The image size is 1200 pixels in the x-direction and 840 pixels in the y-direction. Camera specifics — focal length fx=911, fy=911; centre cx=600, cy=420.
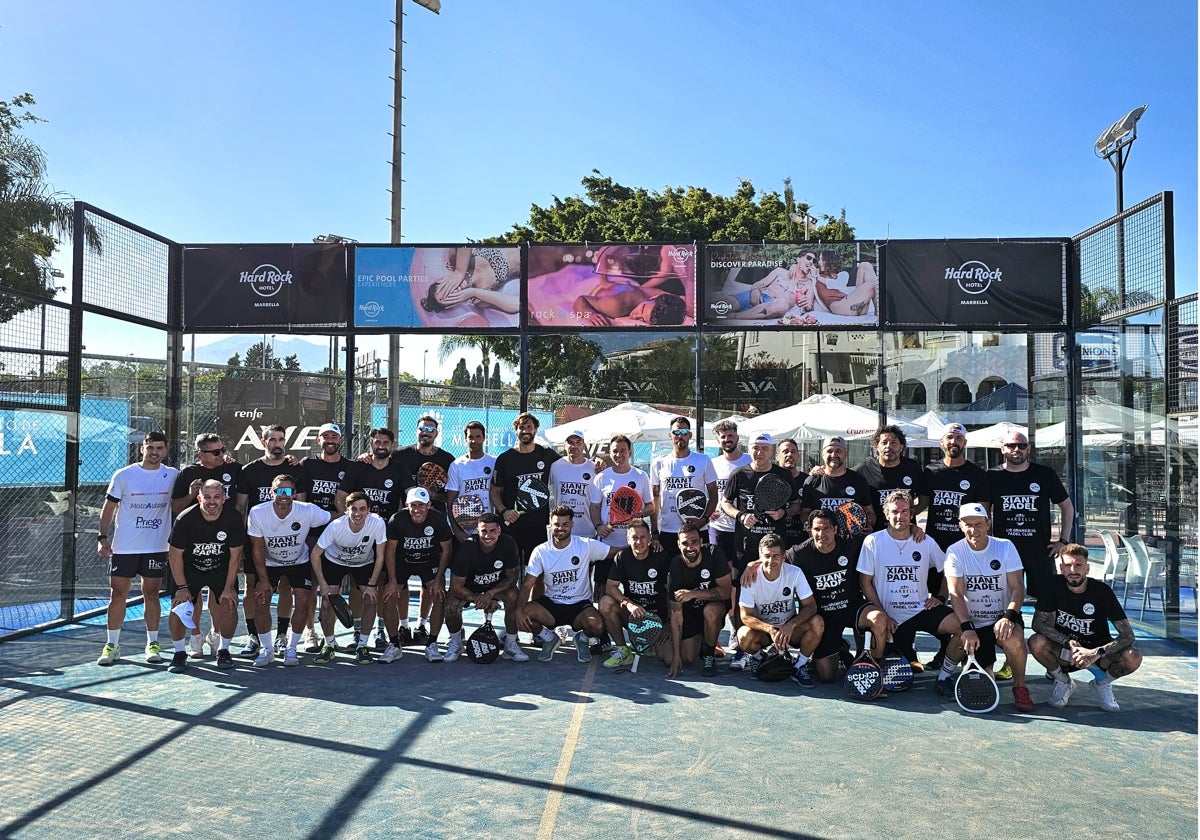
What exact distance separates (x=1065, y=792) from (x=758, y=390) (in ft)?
77.9

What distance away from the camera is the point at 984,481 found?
764 cm

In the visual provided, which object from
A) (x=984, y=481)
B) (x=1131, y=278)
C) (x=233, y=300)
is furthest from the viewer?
(x=233, y=300)

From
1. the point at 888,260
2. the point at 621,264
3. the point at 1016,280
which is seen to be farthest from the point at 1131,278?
the point at 621,264

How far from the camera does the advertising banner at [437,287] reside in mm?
10602

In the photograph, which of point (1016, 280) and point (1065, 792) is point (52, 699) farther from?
point (1016, 280)

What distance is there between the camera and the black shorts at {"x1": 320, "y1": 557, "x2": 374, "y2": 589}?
→ 770 centimetres

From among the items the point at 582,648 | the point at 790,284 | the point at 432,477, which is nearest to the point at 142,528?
the point at 432,477

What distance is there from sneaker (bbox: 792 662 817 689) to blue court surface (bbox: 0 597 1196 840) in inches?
5.4

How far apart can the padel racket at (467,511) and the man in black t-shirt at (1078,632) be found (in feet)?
15.3

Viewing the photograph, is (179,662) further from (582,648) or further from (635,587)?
(635,587)

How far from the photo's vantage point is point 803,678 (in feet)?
22.2

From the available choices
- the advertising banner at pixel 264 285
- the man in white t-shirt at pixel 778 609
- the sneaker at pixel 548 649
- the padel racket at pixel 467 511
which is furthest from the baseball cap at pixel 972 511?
the advertising banner at pixel 264 285

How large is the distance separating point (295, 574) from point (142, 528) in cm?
141

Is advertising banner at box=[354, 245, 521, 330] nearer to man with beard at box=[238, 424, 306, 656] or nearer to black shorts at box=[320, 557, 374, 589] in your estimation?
man with beard at box=[238, 424, 306, 656]
